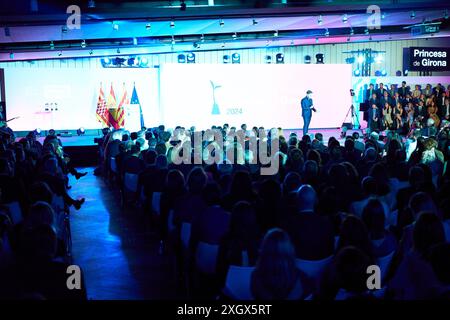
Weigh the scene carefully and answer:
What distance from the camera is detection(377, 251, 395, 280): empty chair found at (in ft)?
12.1

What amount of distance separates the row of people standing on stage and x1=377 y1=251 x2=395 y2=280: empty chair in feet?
49.6

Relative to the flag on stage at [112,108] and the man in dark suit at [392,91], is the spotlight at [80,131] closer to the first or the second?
the flag on stage at [112,108]

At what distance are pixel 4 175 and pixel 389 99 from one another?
15798 millimetres

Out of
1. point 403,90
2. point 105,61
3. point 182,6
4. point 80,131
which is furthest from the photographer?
point 105,61

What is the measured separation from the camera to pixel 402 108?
1881 cm

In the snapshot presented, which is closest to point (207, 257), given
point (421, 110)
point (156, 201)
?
point (156, 201)

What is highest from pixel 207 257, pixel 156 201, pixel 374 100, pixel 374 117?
pixel 374 100

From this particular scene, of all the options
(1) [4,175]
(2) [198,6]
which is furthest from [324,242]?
(2) [198,6]

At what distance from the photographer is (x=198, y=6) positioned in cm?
1169

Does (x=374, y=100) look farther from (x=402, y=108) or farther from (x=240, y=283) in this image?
(x=240, y=283)

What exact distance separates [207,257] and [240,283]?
0.95 metres

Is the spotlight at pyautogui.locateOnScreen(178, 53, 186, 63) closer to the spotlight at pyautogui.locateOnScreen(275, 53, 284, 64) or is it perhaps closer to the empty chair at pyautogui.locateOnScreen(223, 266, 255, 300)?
the spotlight at pyautogui.locateOnScreen(275, 53, 284, 64)

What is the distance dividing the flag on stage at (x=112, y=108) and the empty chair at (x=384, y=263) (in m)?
15.1

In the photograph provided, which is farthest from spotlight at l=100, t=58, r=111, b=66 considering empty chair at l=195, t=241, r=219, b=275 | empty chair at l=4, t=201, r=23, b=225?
empty chair at l=195, t=241, r=219, b=275
